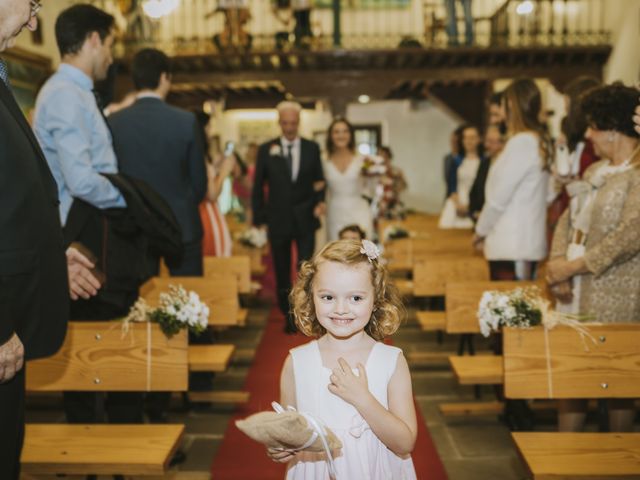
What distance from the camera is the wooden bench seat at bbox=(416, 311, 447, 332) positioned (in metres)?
4.84

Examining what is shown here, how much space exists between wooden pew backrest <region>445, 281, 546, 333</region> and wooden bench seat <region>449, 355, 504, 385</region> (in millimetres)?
213

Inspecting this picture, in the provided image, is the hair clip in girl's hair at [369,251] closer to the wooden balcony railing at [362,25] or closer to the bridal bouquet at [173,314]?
the bridal bouquet at [173,314]

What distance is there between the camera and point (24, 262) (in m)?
1.87

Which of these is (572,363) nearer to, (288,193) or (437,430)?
(437,430)

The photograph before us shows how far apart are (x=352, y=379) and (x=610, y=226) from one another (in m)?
1.76

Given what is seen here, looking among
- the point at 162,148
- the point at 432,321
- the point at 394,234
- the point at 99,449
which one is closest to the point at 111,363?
the point at 99,449

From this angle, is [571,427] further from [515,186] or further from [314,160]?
[314,160]

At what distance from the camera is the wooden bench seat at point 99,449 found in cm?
252

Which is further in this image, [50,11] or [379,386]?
[50,11]

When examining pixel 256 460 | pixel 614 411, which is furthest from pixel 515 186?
pixel 256 460

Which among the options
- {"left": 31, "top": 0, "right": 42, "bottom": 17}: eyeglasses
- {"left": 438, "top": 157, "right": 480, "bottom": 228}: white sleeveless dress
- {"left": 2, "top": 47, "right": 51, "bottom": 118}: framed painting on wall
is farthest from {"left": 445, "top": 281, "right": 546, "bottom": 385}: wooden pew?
{"left": 2, "top": 47, "right": 51, "bottom": 118}: framed painting on wall

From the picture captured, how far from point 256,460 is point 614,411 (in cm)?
179

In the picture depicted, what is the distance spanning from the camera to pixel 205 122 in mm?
5191

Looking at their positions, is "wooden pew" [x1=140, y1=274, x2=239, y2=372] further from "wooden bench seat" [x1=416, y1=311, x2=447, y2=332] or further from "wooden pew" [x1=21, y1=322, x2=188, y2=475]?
"wooden bench seat" [x1=416, y1=311, x2=447, y2=332]
